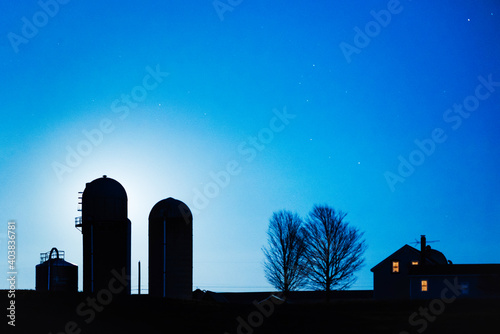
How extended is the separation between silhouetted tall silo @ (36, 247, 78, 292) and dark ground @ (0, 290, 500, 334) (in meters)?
8.99

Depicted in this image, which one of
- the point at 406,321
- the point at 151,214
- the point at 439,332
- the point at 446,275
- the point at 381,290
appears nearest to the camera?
the point at 439,332

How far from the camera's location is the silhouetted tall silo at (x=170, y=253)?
4178 cm

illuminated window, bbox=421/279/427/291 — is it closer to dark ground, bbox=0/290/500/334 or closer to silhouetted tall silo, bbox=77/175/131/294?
dark ground, bbox=0/290/500/334

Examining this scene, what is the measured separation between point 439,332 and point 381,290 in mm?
35493

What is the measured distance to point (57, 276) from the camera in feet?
148

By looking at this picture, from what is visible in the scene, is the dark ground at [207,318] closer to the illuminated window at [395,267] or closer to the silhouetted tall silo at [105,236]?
the silhouetted tall silo at [105,236]

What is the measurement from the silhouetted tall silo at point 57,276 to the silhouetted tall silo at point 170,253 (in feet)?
22.0

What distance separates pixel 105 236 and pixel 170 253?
4.27m

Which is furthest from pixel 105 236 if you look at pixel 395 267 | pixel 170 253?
pixel 395 267

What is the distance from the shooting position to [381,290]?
63125 millimetres

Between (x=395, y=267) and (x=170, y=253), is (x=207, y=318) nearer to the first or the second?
(x=170, y=253)

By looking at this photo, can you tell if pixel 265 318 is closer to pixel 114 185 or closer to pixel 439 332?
pixel 439 332

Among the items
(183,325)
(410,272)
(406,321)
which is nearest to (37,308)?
(183,325)

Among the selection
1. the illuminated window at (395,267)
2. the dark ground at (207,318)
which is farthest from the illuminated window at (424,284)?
the dark ground at (207,318)
